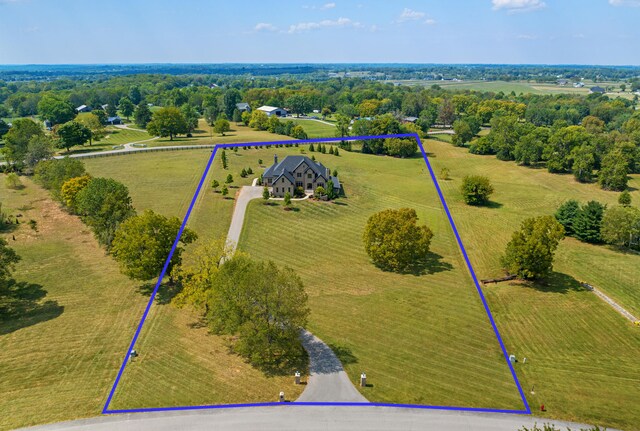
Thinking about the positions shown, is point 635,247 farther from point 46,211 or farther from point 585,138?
point 46,211

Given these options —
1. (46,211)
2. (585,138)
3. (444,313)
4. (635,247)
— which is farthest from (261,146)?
(585,138)

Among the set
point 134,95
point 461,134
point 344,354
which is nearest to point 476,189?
point 344,354

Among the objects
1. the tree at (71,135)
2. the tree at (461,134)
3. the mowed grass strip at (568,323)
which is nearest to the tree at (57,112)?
the tree at (71,135)

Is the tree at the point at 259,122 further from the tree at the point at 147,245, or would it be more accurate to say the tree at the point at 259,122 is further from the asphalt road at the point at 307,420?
the asphalt road at the point at 307,420

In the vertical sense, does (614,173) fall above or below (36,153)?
below

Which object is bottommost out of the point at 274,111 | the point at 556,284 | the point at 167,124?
the point at 556,284

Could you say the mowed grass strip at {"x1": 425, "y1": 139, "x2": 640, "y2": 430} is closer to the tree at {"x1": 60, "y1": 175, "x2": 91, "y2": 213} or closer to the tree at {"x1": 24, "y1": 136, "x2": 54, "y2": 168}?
the tree at {"x1": 60, "y1": 175, "x2": 91, "y2": 213}

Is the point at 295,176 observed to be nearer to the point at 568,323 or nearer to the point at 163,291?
the point at 163,291
